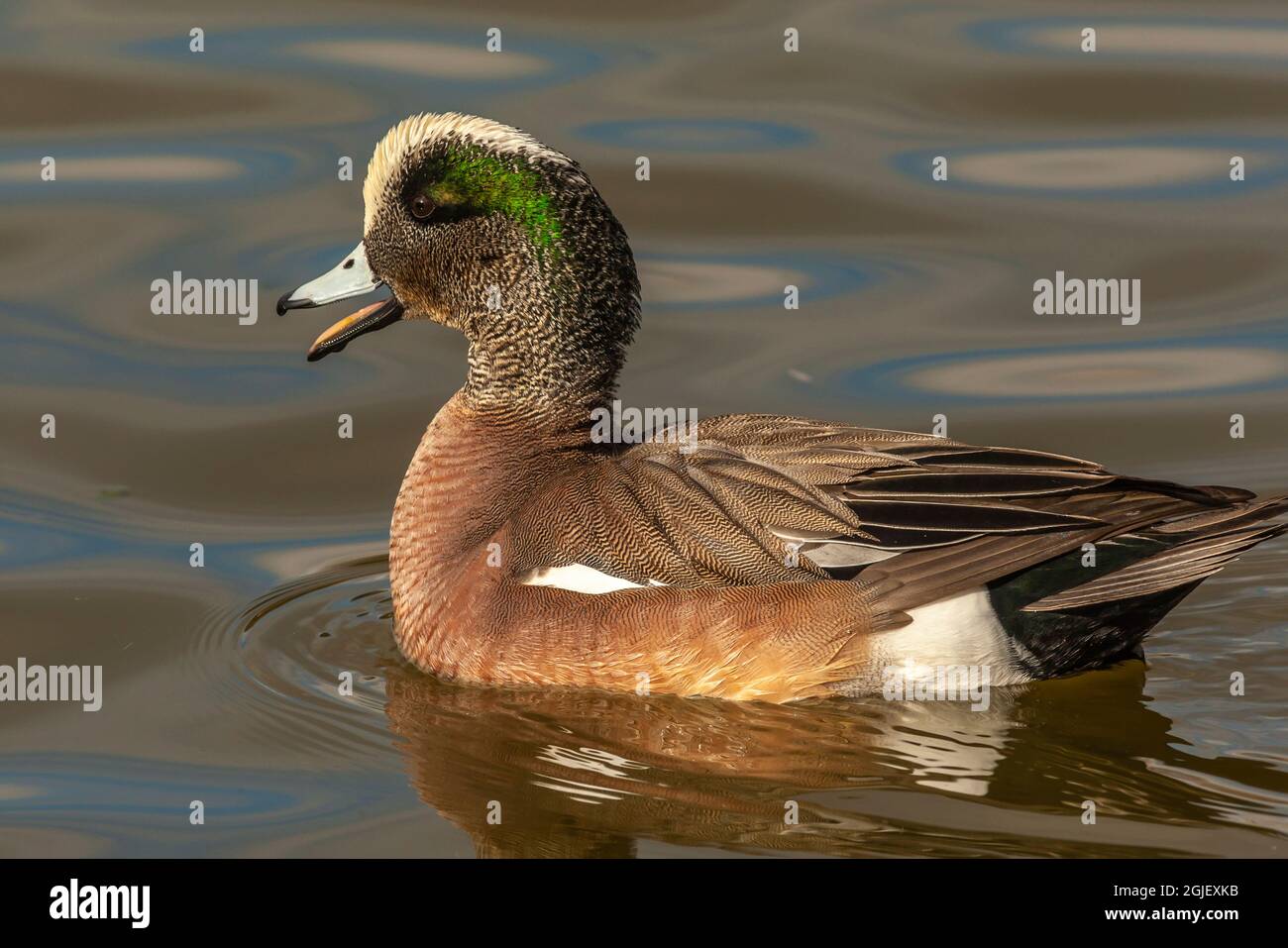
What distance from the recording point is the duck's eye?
6863 millimetres

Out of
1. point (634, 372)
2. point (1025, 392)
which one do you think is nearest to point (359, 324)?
point (634, 372)

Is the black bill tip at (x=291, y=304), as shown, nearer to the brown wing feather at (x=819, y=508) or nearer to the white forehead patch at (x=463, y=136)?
the white forehead patch at (x=463, y=136)

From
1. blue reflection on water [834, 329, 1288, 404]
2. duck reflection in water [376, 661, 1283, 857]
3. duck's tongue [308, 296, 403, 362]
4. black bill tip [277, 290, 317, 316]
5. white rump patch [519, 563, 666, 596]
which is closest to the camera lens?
duck reflection in water [376, 661, 1283, 857]

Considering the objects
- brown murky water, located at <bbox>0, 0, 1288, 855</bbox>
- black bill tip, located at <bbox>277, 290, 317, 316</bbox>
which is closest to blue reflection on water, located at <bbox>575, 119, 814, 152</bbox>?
brown murky water, located at <bbox>0, 0, 1288, 855</bbox>

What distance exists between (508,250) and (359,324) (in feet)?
2.33

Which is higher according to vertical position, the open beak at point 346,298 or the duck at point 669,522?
the open beak at point 346,298

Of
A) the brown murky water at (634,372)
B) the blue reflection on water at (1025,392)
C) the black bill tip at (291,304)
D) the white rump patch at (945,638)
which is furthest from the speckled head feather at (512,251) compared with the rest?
the blue reflection on water at (1025,392)

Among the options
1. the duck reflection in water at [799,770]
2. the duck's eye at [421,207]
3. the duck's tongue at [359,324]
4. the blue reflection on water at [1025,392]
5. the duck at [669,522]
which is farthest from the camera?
the blue reflection on water at [1025,392]

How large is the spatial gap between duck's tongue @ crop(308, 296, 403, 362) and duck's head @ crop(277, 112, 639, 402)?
0.18 m

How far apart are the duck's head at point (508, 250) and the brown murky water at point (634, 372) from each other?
1140 millimetres

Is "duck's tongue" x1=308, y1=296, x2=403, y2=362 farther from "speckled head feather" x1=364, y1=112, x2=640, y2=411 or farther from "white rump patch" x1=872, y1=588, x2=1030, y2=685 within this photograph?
"white rump patch" x1=872, y1=588, x2=1030, y2=685

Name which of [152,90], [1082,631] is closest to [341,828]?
[1082,631]

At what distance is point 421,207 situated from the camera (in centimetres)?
688

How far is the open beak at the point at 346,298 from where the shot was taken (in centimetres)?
707
